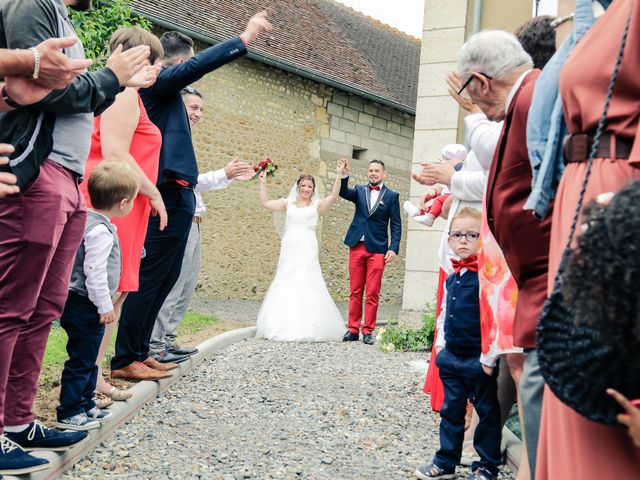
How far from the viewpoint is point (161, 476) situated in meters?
3.27

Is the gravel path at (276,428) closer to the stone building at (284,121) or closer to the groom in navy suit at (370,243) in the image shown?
the groom in navy suit at (370,243)

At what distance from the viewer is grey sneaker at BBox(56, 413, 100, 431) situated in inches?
136

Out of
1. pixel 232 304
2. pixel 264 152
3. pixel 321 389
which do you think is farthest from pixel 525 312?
pixel 264 152

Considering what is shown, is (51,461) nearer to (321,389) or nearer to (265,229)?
(321,389)

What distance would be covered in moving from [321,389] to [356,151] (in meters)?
14.3

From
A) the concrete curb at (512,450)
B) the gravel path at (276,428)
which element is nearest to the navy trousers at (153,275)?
the gravel path at (276,428)

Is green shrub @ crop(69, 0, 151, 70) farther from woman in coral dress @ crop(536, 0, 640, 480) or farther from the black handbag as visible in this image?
the black handbag

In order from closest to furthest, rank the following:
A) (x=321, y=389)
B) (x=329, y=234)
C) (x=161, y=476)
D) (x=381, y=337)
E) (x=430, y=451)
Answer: (x=161, y=476)
(x=430, y=451)
(x=321, y=389)
(x=381, y=337)
(x=329, y=234)

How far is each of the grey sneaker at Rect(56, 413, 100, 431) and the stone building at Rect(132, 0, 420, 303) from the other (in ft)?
38.8

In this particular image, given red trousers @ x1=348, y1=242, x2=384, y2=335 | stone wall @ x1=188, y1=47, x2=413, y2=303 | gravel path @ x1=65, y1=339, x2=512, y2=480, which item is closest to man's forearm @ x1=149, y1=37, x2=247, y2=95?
gravel path @ x1=65, y1=339, x2=512, y2=480

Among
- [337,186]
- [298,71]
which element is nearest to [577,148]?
[337,186]

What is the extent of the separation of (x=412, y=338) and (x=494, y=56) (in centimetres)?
570

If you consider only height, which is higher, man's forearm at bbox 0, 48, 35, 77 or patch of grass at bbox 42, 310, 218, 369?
man's forearm at bbox 0, 48, 35, 77

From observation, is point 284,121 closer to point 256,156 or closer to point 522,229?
point 256,156
